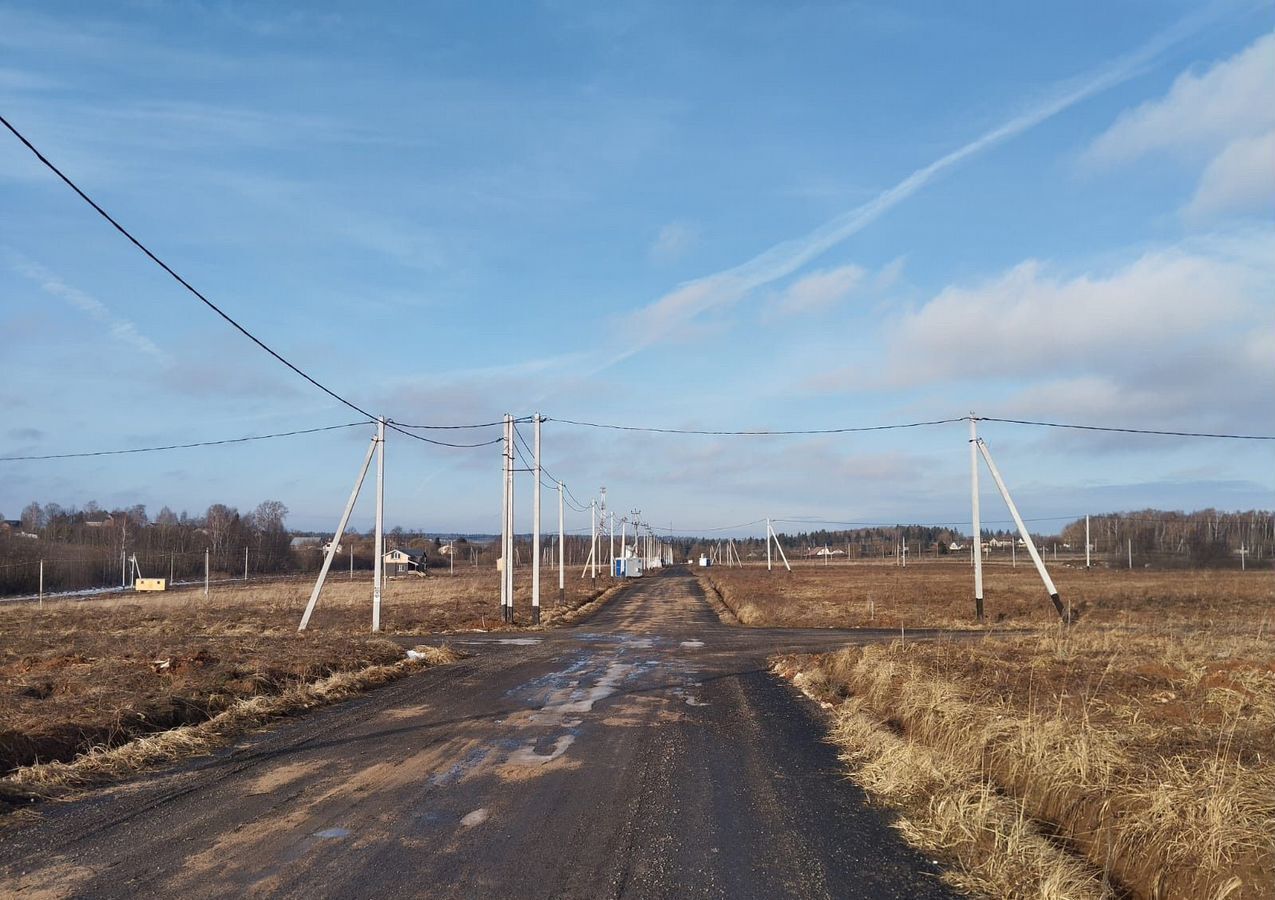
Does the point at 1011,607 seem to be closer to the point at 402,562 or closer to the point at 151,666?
the point at 151,666

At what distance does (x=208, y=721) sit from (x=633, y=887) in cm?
736

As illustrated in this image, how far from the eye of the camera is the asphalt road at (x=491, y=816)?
211 inches

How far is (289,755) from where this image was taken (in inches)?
361

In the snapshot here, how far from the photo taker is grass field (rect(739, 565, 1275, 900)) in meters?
5.46

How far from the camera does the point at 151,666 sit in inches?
572

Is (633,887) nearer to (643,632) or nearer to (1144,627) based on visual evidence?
(643,632)

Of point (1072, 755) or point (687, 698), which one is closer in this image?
point (1072, 755)

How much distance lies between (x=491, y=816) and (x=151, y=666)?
10.2 meters

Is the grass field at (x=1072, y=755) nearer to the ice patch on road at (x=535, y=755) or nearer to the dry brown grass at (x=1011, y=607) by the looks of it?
Result: the ice patch on road at (x=535, y=755)

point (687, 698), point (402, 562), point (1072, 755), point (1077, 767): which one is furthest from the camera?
point (402, 562)

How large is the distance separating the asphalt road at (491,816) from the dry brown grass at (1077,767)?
0.51 m

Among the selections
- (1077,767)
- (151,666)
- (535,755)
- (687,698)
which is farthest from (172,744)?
(1077,767)

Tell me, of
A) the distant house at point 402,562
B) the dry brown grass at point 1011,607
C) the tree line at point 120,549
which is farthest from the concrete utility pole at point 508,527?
the distant house at point 402,562

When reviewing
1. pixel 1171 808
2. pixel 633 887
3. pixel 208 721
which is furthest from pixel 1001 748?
pixel 208 721
